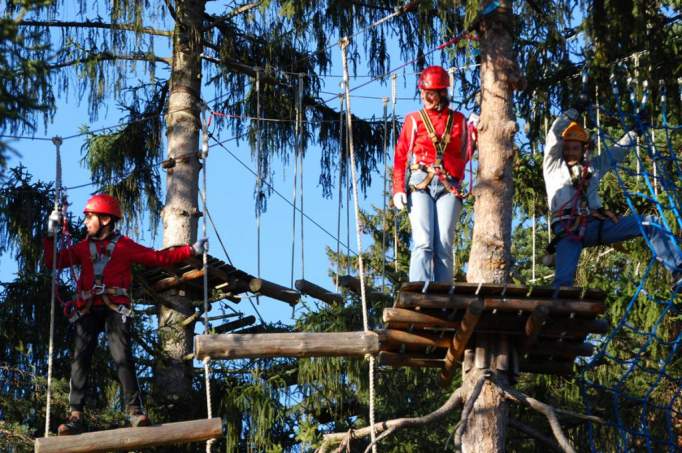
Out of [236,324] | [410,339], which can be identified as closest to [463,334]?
[410,339]

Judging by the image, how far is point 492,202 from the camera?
996 centimetres

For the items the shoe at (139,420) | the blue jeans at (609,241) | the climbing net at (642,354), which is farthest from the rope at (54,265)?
the climbing net at (642,354)

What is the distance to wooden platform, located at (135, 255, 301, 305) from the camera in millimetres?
12602

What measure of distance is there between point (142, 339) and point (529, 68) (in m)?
3.96

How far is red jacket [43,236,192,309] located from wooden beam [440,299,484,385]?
205 centimetres

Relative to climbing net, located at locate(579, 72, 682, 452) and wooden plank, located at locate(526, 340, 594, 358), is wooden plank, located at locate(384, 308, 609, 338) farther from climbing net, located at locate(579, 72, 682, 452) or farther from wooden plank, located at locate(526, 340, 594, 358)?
climbing net, located at locate(579, 72, 682, 452)

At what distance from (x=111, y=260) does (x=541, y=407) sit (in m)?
3.09

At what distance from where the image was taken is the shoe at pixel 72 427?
10.1m

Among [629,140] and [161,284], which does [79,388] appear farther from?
[629,140]

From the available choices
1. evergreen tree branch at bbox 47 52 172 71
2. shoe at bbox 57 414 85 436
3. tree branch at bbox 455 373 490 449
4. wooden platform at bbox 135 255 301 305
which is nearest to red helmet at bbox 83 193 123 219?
shoe at bbox 57 414 85 436

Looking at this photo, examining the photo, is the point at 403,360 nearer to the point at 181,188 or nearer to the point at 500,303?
the point at 500,303

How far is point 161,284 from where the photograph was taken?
13125 millimetres

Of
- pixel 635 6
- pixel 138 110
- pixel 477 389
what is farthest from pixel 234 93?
pixel 477 389

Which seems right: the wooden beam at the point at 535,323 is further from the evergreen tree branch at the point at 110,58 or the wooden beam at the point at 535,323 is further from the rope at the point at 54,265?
the evergreen tree branch at the point at 110,58
